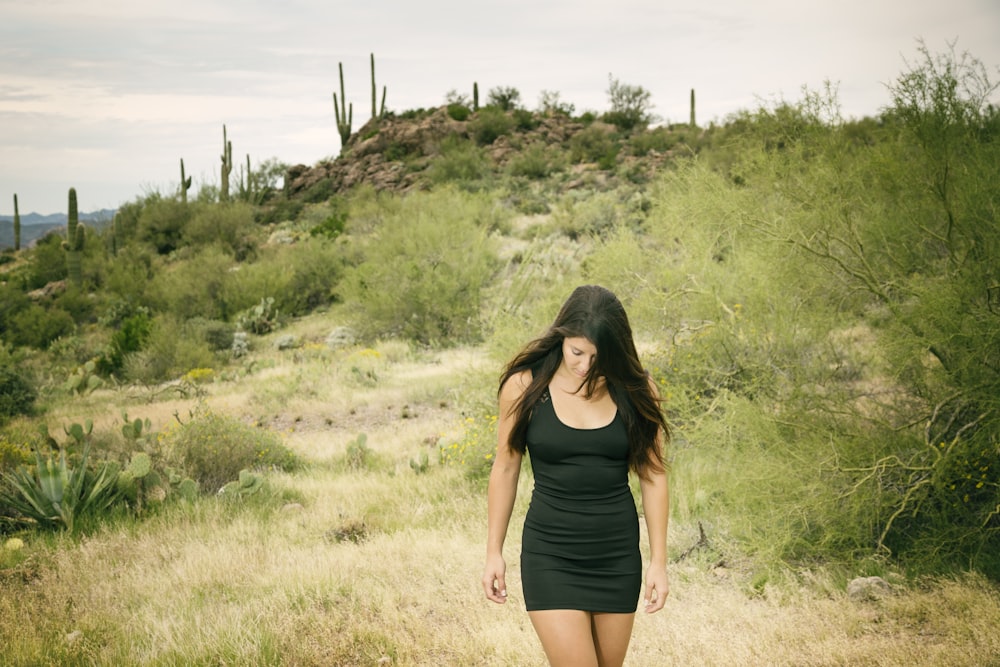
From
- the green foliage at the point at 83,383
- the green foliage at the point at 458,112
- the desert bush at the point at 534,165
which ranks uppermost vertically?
the green foliage at the point at 458,112

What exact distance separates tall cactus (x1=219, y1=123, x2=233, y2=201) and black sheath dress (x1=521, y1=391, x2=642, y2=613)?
1417 inches

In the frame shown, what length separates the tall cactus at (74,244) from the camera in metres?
25.9

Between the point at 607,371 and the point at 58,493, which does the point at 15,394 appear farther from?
the point at 607,371

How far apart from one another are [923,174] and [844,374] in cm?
218

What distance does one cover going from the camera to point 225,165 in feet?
124

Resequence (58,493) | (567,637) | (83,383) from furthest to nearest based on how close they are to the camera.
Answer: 1. (83,383)
2. (58,493)
3. (567,637)

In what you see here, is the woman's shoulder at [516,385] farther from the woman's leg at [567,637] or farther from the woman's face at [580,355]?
the woman's leg at [567,637]

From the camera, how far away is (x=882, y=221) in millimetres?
5699

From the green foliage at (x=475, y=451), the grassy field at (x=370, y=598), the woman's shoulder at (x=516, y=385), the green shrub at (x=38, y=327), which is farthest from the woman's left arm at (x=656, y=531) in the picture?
the green shrub at (x=38, y=327)

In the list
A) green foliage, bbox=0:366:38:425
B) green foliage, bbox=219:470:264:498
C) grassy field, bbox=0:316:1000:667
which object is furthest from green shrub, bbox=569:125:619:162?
grassy field, bbox=0:316:1000:667

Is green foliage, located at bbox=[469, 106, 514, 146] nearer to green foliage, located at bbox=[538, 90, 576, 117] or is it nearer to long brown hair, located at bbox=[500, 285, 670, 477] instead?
green foliage, located at bbox=[538, 90, 576, 117]

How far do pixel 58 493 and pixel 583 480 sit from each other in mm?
5478

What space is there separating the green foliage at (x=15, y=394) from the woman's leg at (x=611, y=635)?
1174 centimetres

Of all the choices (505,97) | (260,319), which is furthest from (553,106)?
(260,319)
